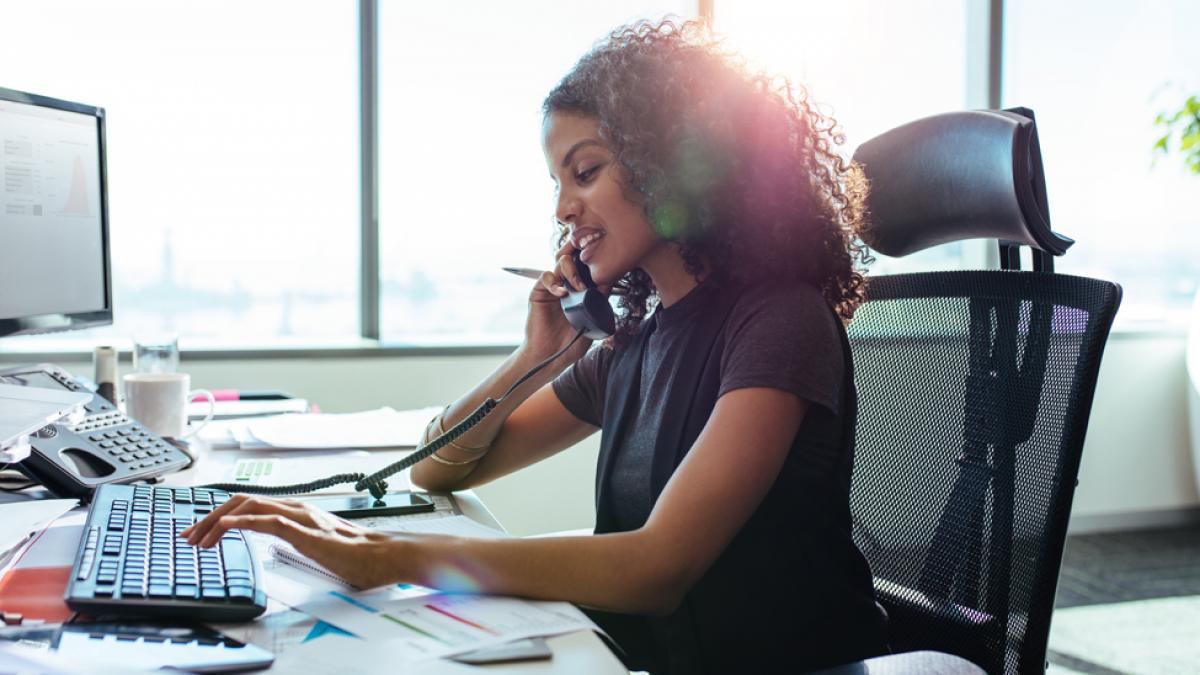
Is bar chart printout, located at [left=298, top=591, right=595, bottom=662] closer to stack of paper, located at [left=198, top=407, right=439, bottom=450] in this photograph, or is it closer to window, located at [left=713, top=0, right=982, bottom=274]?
stack of paper, located at [left=198, top=407, right=439, bottom=450]

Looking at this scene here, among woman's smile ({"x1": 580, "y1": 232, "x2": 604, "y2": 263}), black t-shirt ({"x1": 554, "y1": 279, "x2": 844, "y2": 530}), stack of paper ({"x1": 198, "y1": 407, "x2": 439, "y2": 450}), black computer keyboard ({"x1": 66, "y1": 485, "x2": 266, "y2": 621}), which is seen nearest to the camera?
black computer keyboard ({"x1": 66, "y1": 485, "x2": 266, "y2": 621})

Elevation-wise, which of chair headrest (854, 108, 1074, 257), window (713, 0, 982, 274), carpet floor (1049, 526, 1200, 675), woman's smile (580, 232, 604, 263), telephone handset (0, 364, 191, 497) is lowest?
carpet floor (1049, 526, 1200, 675)

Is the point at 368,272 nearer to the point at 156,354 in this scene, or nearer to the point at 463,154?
the point at 463,154

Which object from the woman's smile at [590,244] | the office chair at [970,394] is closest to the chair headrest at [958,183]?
the office chair at [970,394]

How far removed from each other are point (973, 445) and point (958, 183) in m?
0.30

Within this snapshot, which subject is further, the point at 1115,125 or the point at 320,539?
the point at 1115,125

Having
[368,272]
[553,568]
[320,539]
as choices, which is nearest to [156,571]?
[320,539]

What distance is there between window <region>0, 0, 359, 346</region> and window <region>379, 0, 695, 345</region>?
138 millimetres

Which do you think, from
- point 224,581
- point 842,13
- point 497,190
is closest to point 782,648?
point 224,581

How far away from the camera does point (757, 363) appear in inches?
37.7

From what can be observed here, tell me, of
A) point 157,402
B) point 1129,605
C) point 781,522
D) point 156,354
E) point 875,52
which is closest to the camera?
point 781,522

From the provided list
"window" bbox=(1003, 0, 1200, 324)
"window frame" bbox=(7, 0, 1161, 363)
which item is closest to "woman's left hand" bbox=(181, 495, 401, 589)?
"window frame" bbox=(7, 0, 1161, 363)

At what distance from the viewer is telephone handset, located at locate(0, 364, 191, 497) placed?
44.6 inches

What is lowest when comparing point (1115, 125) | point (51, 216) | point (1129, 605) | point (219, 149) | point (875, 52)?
point (1129, 605)
